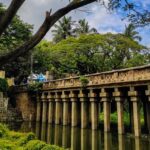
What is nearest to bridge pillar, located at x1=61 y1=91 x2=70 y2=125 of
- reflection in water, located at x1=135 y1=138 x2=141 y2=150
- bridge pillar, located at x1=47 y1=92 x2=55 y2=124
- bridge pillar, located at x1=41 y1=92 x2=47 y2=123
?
bridge pillar, located at x1=47 y1=92 x2=55 y2=124

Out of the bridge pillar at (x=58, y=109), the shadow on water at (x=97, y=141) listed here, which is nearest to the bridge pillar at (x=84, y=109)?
the shadow on water at (x=97, y=141)

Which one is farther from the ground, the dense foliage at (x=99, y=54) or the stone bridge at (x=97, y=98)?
the dense foliage at (x=99, y=54)

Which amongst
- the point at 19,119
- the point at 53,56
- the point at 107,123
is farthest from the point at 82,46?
the point at 107,123

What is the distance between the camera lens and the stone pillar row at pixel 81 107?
20766mm

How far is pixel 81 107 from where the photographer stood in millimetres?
27125

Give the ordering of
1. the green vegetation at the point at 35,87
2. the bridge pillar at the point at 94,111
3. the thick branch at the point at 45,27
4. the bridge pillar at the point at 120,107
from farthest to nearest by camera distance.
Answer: the green vegetation at the point at 35,87
the bridge pillar at the point at 94,111
the bridge pillar at the point at 120,107
the thick branch at the point at 45,27

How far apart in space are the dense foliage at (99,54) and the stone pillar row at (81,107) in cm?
1025

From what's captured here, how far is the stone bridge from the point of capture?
66.7ft

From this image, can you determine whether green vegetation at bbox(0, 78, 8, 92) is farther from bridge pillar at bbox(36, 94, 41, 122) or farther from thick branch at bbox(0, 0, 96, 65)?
thick branch at bbox(0, 0, 96, 65)

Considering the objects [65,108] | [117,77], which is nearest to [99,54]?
[65,108]

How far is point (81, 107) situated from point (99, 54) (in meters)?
16.7

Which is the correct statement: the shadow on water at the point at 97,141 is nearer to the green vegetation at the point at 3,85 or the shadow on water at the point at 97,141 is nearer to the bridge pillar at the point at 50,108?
the bridge pillar at the point at 50,108

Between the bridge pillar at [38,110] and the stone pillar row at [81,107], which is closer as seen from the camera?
the stone pillar row at [81,107]

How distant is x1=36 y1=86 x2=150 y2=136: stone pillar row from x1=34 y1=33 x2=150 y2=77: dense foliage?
1025 centimetres
